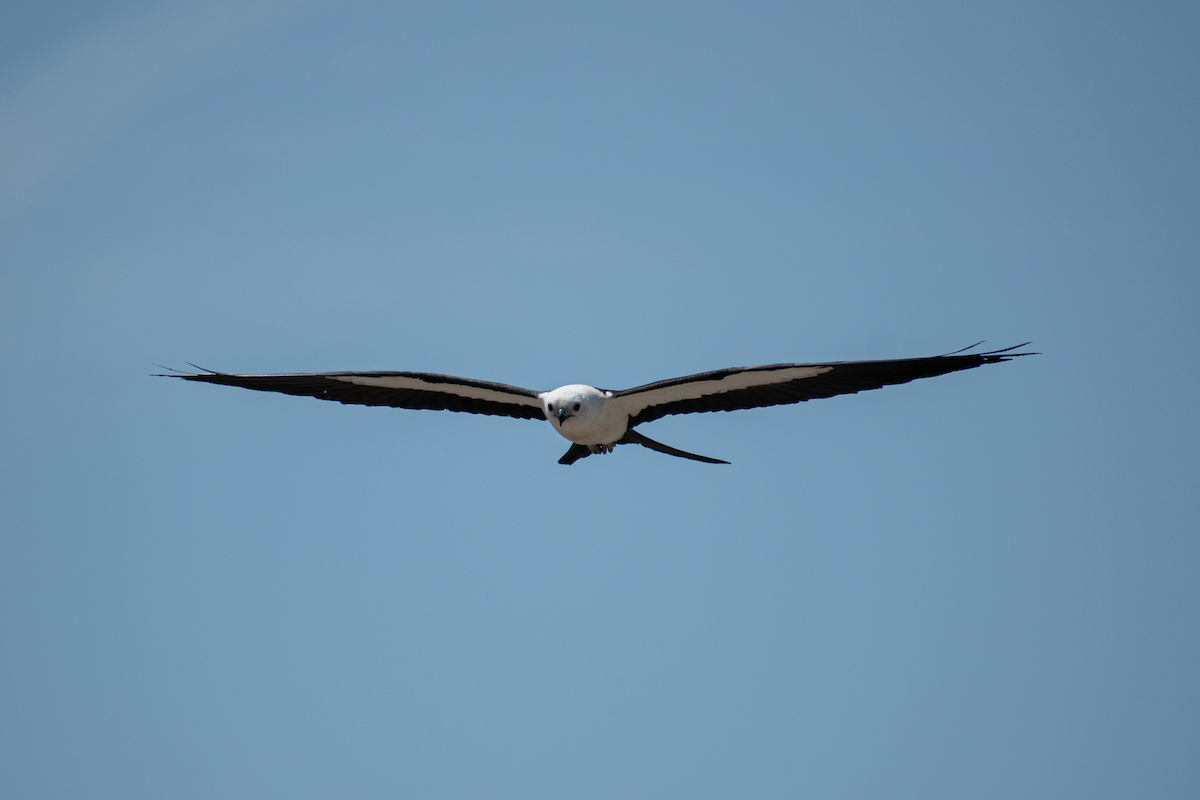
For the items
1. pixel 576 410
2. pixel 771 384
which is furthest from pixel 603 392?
pixel 771 384

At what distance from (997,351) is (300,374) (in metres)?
8.97

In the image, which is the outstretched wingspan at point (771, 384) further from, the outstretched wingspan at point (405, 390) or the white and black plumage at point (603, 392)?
the outstretched wingspan at point (405, 390)

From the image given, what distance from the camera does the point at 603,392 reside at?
56.3 ft

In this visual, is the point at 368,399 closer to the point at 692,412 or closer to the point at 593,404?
the point at 593,404

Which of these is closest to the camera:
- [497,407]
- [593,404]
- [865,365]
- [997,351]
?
[997,351]

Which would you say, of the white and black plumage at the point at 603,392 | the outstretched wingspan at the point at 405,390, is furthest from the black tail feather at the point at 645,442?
the outstretched wingspan at the point at 405,390

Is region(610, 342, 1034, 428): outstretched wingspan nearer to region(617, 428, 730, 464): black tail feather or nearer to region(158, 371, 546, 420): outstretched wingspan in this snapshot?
region(617, 428, 730, 464): black tail feather

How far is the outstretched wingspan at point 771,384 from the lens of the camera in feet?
51.0

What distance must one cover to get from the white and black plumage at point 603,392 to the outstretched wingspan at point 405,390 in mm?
14

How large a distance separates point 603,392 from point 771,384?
223cm

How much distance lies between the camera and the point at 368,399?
17.9 metres

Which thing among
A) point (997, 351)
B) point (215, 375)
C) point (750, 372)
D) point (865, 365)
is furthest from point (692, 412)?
point (215, 375)

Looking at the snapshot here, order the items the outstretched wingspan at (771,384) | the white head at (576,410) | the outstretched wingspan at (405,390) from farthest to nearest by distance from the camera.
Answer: the outstretched wingspan at (405,390) → the white head at (576,410) → the outstretched wingspan at (771,384)

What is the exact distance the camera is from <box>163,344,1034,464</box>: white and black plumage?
16.2 metres
